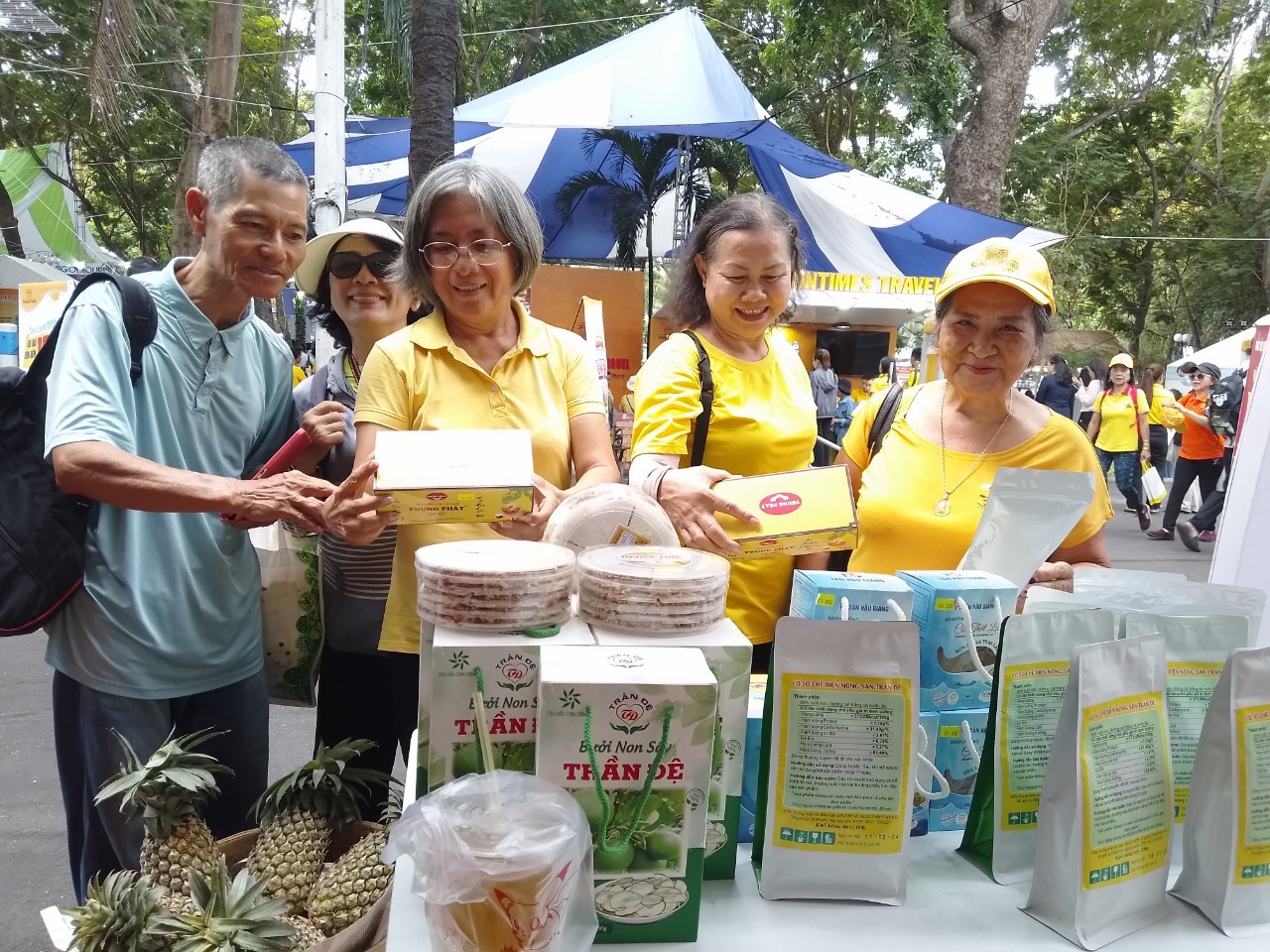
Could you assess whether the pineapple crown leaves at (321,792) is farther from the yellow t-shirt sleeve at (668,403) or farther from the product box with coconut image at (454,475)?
the yellow t-shirt sleeve at (668,403)

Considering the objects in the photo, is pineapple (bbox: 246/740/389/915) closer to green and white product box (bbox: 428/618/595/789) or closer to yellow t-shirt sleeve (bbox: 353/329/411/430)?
yellow t-shirt sleeve (bbox: 353/329/411/430)

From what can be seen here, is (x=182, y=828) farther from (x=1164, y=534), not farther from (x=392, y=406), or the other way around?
(x=1164, y=534)

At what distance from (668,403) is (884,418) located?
595 mm

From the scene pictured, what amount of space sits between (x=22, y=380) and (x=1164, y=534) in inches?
405

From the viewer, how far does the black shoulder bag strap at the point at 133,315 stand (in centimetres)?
194

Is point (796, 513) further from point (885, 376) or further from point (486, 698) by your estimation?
point (885, 376)

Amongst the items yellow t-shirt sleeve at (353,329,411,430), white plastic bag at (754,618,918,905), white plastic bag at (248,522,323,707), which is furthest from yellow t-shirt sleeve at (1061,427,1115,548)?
white plastic bag at (248,522,323,707)

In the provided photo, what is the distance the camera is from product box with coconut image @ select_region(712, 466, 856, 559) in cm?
144

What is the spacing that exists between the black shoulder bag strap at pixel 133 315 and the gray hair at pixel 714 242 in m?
1.25

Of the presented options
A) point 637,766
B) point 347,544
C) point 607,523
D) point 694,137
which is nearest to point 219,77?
point 694,137

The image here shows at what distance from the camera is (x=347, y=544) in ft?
7.47

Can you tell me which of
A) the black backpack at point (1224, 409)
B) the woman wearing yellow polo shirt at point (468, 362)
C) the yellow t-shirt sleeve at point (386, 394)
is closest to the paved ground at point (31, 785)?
the woman wearing yellow polo shirt at point (468, 362)

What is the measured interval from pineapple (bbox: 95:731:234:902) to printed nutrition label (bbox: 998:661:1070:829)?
1.46 meters

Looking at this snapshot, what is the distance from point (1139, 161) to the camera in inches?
956
